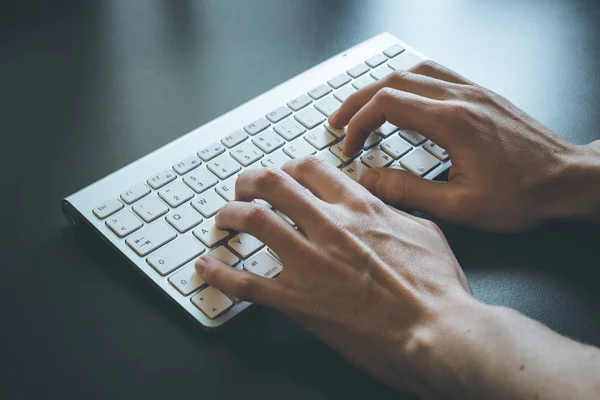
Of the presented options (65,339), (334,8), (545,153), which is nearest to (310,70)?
(334,8)

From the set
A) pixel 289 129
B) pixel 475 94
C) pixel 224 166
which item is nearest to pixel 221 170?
pixel 224 166

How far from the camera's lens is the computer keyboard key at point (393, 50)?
3.36ft

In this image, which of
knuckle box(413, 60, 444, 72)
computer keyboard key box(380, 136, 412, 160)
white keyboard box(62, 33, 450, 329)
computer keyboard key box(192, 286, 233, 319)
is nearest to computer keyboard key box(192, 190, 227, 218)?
white keyboard box(62, 33, 450, 329)

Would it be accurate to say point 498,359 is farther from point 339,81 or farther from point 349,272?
point 339,81

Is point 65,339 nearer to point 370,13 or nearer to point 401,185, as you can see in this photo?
point 401,185

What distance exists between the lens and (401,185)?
32.4 inches

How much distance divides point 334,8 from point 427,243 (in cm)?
55

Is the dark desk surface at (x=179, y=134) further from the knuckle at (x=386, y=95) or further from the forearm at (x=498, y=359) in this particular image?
the knuckle at (x=386, y=95)

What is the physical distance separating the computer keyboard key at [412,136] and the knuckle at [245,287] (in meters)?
0.31

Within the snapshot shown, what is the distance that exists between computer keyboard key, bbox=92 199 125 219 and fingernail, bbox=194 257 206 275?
0.13 metres

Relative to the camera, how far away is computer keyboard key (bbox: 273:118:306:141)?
89 centimetres

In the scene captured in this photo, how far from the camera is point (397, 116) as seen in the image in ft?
2.82

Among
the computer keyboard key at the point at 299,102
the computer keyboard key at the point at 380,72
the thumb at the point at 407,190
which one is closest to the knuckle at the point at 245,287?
the thumb at the point at 407,190

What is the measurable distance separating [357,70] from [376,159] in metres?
0.18
